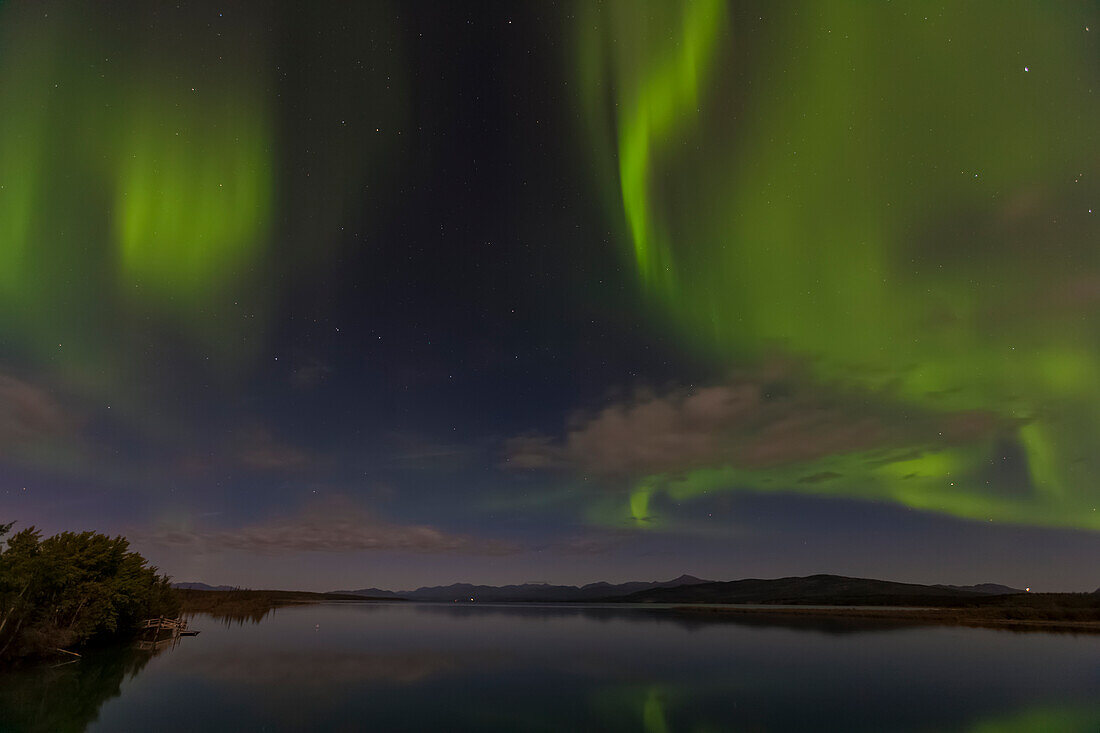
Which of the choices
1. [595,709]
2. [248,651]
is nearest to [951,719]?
[595,709]

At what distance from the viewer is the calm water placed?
3122 cm

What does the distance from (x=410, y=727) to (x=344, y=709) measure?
20.4ft

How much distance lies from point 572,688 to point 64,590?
4489 cm

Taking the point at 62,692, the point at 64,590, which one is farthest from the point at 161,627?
the point at 62,692

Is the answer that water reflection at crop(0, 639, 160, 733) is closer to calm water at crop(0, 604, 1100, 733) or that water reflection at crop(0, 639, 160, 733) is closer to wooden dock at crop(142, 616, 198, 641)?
calm water at crop(0, 604, 1100, 733)

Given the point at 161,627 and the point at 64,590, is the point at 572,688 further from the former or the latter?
the point at 161,627

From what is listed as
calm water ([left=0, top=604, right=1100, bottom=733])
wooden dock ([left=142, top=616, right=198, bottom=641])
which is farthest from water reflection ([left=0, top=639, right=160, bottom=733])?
wooden dock ([left=142, top=616, right=198, bottom=641])

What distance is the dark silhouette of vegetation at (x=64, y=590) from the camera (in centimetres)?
4338

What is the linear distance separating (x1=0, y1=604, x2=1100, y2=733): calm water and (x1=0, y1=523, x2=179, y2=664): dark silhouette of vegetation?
152 inches

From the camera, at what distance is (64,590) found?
50125mm

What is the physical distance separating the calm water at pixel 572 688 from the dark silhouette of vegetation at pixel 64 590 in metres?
3.86

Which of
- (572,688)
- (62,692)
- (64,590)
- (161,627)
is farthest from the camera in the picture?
(161,627)

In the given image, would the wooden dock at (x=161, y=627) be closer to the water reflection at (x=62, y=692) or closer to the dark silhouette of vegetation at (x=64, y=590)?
the dark silhouette of vegetation at (x=64, y=590)

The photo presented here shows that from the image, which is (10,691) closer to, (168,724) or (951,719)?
(168,724)
